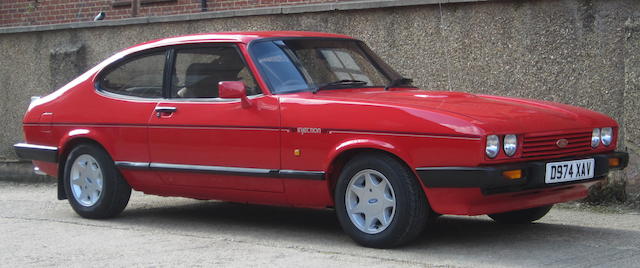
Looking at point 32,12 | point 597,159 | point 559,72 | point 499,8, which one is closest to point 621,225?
point 597,159

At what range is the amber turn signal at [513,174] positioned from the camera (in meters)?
6.19

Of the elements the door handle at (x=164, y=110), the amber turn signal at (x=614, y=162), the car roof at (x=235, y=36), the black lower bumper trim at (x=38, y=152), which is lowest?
the black lower bumper trim at (x=38, y=152)

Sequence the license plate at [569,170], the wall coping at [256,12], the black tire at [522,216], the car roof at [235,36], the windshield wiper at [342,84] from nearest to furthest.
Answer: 1. the license plate at [569,170]
2. the windshield wiper at [342,84]
3. the black tire at [522,216]
4. the car roof at [235,36]
5. the wall coping at [256,12]

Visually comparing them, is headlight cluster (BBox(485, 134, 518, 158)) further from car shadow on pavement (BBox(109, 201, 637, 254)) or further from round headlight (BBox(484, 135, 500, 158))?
car shadow on pavement (BBox(109, 201, 637, 254))

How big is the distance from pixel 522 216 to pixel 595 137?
967 mm

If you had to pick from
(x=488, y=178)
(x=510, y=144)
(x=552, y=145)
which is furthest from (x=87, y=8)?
(x=488, y=178)

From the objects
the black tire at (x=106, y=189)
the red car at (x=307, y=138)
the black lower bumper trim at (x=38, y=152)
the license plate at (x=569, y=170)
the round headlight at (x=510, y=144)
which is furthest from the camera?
the black lower bumper trim at (x=38, y=152)

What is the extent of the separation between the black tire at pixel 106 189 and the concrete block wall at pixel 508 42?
322cm

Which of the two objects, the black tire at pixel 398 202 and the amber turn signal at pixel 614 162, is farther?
the amber turn signal at pixel 614 162

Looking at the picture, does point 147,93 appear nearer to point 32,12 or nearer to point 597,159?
point 597,159

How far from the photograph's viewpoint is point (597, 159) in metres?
6.87

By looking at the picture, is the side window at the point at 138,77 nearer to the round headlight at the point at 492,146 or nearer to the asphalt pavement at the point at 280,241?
the asphalt pavement at the point at 280,241

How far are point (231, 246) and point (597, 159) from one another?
8.14 feet

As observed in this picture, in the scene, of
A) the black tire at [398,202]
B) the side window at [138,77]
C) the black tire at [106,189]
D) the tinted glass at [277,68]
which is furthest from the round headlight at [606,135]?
the black tire at [106,189]
